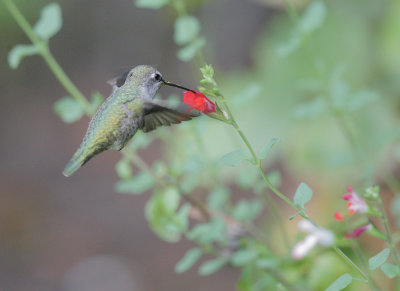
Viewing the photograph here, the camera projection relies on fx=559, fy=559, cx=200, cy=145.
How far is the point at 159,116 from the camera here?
1379 mm

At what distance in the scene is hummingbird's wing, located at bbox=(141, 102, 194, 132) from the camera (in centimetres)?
126

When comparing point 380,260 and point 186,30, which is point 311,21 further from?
point 380,260

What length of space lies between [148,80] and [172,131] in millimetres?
3091

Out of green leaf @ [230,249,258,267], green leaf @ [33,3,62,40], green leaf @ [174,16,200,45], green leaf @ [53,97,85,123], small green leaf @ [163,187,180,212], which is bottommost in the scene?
green leaf @ [230,249,258,267]

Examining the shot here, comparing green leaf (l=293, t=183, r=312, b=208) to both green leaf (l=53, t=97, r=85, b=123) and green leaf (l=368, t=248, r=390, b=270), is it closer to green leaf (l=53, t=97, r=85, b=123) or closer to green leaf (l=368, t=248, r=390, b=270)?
green leaf (l=368, t=248, r=390, b=270)

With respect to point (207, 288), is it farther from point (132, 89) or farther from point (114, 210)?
point (132, 89)

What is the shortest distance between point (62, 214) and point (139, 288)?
3.84ft

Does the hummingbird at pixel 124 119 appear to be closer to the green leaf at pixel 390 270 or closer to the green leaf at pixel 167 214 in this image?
the green leaf at pixel 167 214

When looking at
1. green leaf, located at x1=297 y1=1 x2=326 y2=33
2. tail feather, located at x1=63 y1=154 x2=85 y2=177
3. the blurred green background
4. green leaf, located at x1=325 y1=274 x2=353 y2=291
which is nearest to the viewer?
green leaf, located at x1=325 y1=274 x2=353 y2=291

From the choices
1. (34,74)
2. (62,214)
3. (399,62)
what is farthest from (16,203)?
(399,62)

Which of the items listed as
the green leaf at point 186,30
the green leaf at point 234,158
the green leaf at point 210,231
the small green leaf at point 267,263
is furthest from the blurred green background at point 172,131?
the green leaf at point 234,158

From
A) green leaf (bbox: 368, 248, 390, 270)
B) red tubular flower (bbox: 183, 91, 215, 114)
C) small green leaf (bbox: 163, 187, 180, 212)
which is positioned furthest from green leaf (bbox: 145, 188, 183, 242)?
green leaf (bbox: 368, 248, 390, 270)

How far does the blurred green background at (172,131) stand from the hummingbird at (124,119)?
1.38 ft

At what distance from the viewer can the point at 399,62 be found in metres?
3.42
